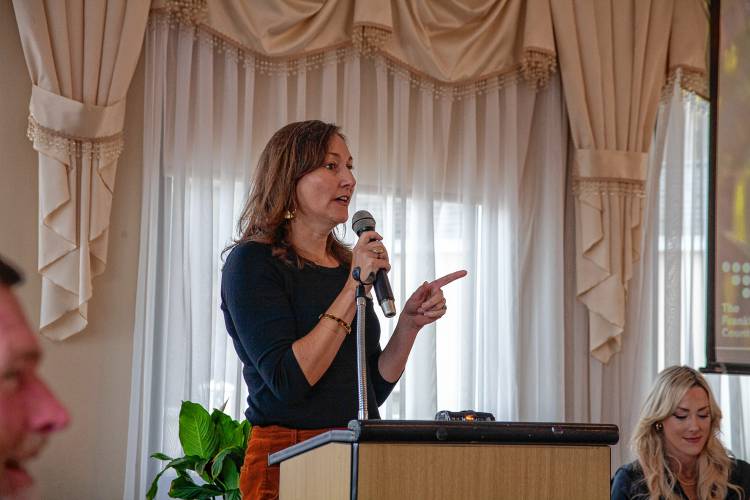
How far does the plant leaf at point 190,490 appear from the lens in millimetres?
3111

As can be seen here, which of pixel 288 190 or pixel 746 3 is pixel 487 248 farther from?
pixel 288 190

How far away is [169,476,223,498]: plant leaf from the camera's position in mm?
3111

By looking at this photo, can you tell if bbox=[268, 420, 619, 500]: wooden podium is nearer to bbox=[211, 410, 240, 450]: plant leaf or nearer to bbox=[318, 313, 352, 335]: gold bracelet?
bbox=[318, 313, 352, 335]: gold bracelet

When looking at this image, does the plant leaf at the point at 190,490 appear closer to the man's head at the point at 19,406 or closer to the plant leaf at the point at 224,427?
the plant leaf at the point at 224,427

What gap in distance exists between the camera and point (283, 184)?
214cm

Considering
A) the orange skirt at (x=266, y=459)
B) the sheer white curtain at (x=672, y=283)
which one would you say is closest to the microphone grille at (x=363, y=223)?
the orange skirt at (x=266, y=459)

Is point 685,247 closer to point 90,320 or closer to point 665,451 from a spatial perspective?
point 665,451

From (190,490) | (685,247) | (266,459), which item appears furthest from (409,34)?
(266,459)

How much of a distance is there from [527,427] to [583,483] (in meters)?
0.14

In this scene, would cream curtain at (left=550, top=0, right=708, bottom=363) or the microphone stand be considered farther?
cream curtain at (left=550, top=0, right=708, bottom=363)

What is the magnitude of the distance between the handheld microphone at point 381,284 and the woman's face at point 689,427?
1847mm

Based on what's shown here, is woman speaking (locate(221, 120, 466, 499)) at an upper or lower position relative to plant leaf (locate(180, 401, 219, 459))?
upper

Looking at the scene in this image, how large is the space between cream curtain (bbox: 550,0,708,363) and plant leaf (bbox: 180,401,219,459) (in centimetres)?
196

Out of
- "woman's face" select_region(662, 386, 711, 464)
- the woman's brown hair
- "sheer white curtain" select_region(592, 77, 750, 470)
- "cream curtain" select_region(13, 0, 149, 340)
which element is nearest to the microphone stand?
the woman's brown hair
